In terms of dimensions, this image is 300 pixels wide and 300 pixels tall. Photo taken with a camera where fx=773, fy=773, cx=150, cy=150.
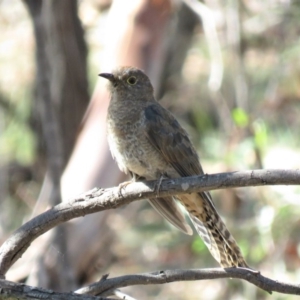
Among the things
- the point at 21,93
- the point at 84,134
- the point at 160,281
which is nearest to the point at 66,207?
the point at 160,281

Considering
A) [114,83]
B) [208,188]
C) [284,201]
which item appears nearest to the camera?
[208,188]

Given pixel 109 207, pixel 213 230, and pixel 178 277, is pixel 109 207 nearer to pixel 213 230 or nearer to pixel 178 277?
pixel 178 277

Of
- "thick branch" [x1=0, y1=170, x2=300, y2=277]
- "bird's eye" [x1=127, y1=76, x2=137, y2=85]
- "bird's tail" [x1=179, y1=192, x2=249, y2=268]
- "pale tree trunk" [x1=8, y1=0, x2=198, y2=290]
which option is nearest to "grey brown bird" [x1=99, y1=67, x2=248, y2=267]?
"bird's tail" [x1=179, y1=192, x2=249, y2=268]

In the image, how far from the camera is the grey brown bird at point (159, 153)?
4.27 metres

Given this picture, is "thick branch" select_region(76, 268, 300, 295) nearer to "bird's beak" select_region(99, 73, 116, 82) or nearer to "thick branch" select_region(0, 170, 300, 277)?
"thick branch" select_region(0, 170, 300, 277)

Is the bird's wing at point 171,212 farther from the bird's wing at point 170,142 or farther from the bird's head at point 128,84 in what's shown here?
the bird's head at point 128,84

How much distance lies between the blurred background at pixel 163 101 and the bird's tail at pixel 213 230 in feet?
3.80

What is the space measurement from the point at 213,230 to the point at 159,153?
21.9 inches

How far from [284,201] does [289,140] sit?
0.83 m

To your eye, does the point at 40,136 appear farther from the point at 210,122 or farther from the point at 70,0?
the point at 210,122

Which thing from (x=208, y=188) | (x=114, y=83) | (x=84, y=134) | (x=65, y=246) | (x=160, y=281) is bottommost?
(x=160, y=281)

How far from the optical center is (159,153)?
445cm

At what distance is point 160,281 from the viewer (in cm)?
309

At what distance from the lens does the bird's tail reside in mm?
3941
